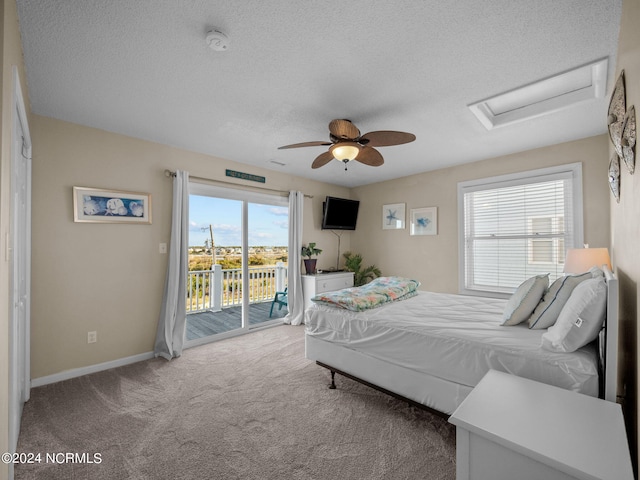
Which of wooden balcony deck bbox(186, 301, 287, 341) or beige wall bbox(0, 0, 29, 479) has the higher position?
beige wall bbox(0, 0, 29, 479)

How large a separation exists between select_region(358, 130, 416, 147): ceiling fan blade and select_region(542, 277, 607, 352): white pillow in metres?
1.52

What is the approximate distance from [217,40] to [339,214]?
3.90m

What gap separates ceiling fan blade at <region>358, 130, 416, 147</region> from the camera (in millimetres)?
2323

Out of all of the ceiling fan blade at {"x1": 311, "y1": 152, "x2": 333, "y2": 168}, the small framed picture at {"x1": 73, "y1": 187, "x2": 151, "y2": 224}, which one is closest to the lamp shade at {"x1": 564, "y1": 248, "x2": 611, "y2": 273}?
the ceiling fan blade at {"x1": 311, "y1": 152, "x2": 333, "y2": 168}

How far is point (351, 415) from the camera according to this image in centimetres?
223

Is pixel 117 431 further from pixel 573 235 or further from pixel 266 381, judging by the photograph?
→ pixel 573 235

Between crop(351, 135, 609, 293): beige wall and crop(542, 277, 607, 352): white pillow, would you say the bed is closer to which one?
crop(542, 277, 607, 352): white pillow

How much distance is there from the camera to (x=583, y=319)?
1509mm

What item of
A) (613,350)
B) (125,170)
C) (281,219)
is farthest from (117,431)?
(281,219)

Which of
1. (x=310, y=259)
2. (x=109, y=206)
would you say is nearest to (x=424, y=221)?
(x=310, y=259)

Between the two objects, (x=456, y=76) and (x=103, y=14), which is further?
(x=456, y=76)

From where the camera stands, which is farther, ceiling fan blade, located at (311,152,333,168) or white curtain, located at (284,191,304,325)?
white curtain, located at (284,191,304,325)

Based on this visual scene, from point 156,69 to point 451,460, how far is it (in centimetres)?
326

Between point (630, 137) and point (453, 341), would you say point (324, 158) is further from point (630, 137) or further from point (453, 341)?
point (630, 137)
